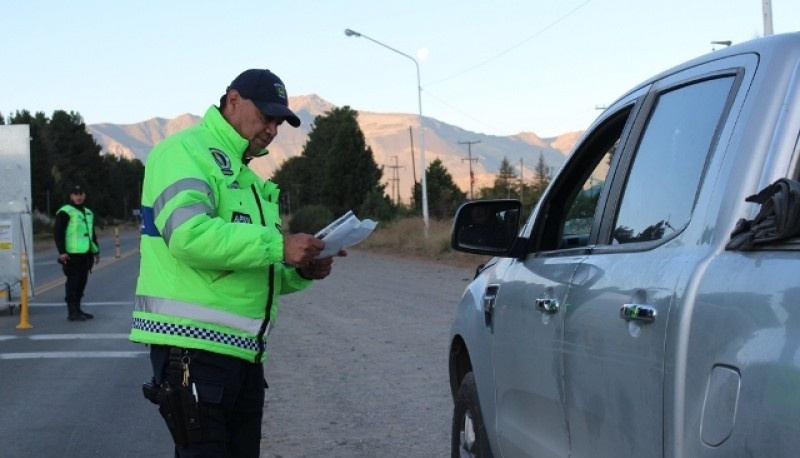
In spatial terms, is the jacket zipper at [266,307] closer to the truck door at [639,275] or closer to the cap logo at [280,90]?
the cap logo at [280,90]

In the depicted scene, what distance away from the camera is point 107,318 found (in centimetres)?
1488

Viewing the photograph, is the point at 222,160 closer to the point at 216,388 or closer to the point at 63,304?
the point at 216,388

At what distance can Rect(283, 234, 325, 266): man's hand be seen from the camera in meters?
3.54

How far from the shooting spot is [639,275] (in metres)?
2.77

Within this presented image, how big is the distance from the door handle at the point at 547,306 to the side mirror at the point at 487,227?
20.6 inches

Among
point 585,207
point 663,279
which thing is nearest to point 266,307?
point 585,207

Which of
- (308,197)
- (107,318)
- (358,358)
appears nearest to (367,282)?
(107,318)

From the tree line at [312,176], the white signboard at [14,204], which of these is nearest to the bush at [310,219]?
the tree line at [312,176]

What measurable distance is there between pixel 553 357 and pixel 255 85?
1.50 meters

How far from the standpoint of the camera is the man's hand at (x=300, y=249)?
11.6 ft

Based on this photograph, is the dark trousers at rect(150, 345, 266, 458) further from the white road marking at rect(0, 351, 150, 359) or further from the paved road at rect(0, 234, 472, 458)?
the white road marking at rect(0, 351, 150, 359)

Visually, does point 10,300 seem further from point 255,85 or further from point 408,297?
point 255,85

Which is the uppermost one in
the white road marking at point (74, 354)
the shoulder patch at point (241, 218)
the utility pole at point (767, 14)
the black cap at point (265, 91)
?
the utility pole at point (767, 14)

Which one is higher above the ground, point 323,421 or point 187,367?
point 187,367
